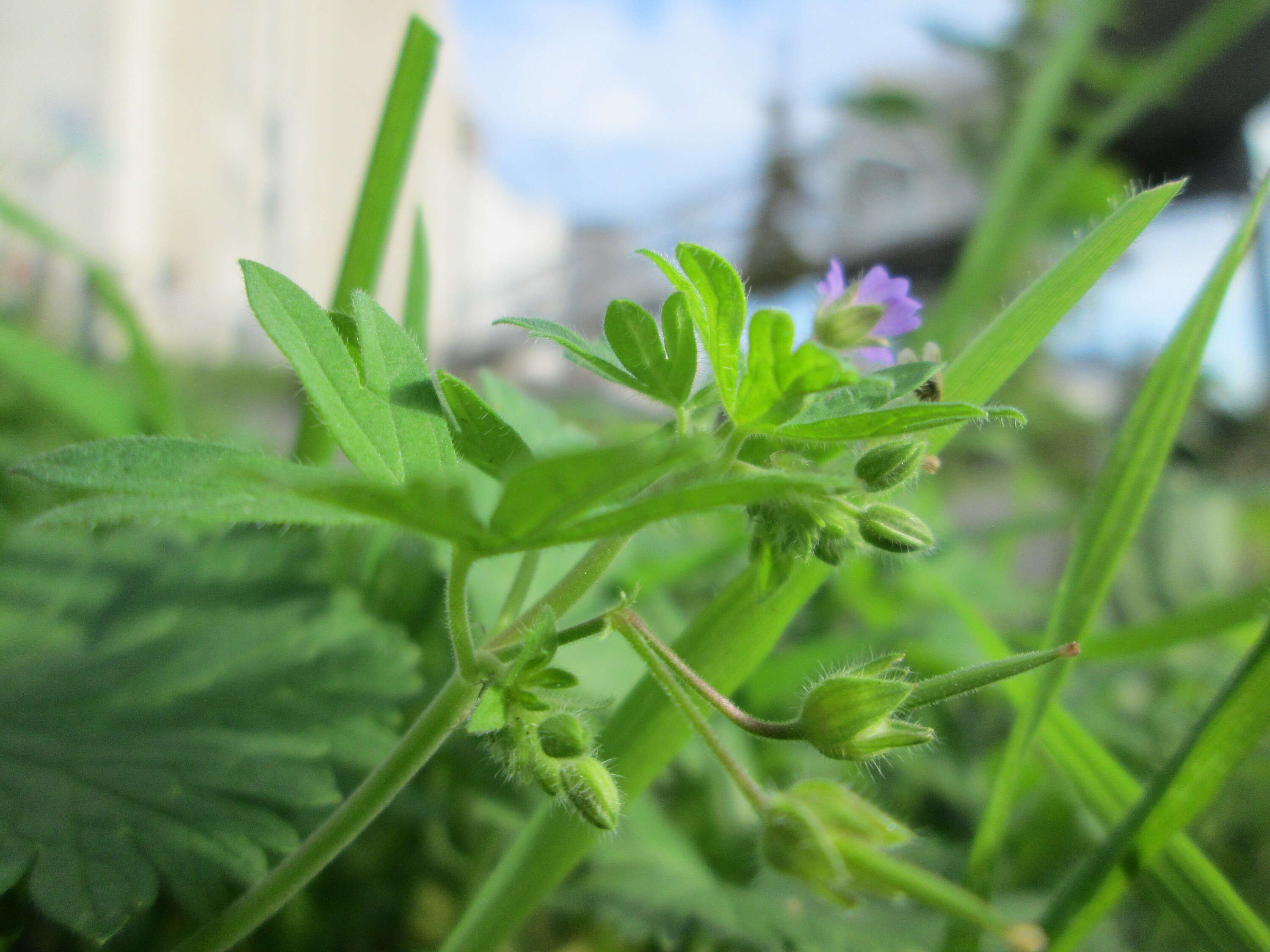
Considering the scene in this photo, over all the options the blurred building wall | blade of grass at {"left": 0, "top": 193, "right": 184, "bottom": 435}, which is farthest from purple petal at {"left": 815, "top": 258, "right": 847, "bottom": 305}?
the blurred building wall

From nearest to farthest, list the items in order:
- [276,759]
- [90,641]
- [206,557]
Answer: [276,759] → [90,641] → [206,557]

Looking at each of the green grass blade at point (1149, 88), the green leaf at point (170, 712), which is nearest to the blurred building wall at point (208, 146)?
the green leaf at point (170, 712)

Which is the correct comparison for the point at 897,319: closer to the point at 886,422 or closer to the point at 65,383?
the point at 886,422

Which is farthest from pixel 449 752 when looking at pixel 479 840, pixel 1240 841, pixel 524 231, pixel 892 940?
pixel 524 231

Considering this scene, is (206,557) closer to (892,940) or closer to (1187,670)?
(892,940)

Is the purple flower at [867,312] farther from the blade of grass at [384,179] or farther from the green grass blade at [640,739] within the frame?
the blade of grass at [384,179]

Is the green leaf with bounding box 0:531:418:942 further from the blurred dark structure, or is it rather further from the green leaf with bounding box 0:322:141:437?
the blurred dark structure
